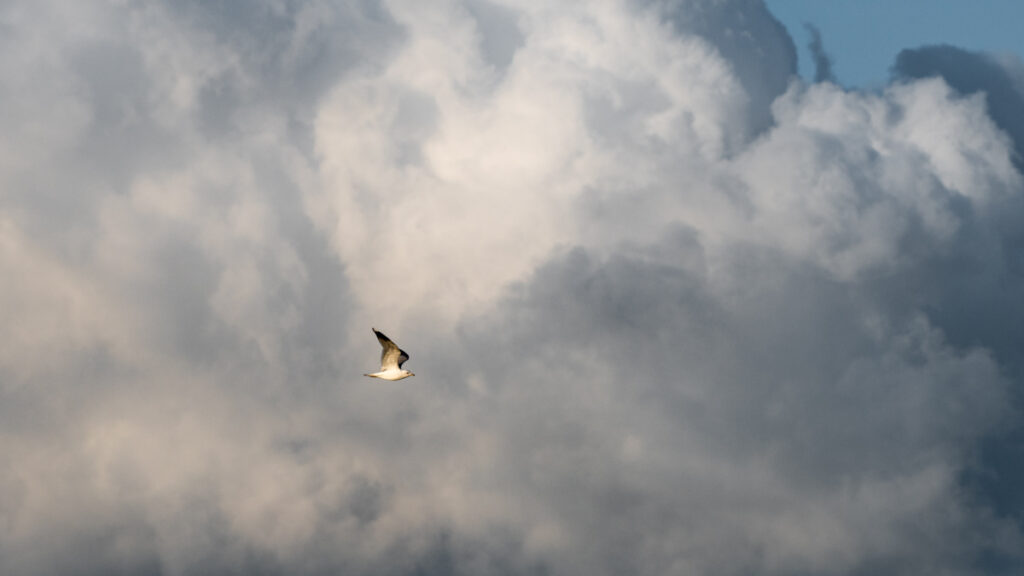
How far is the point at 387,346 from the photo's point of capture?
104000mm
